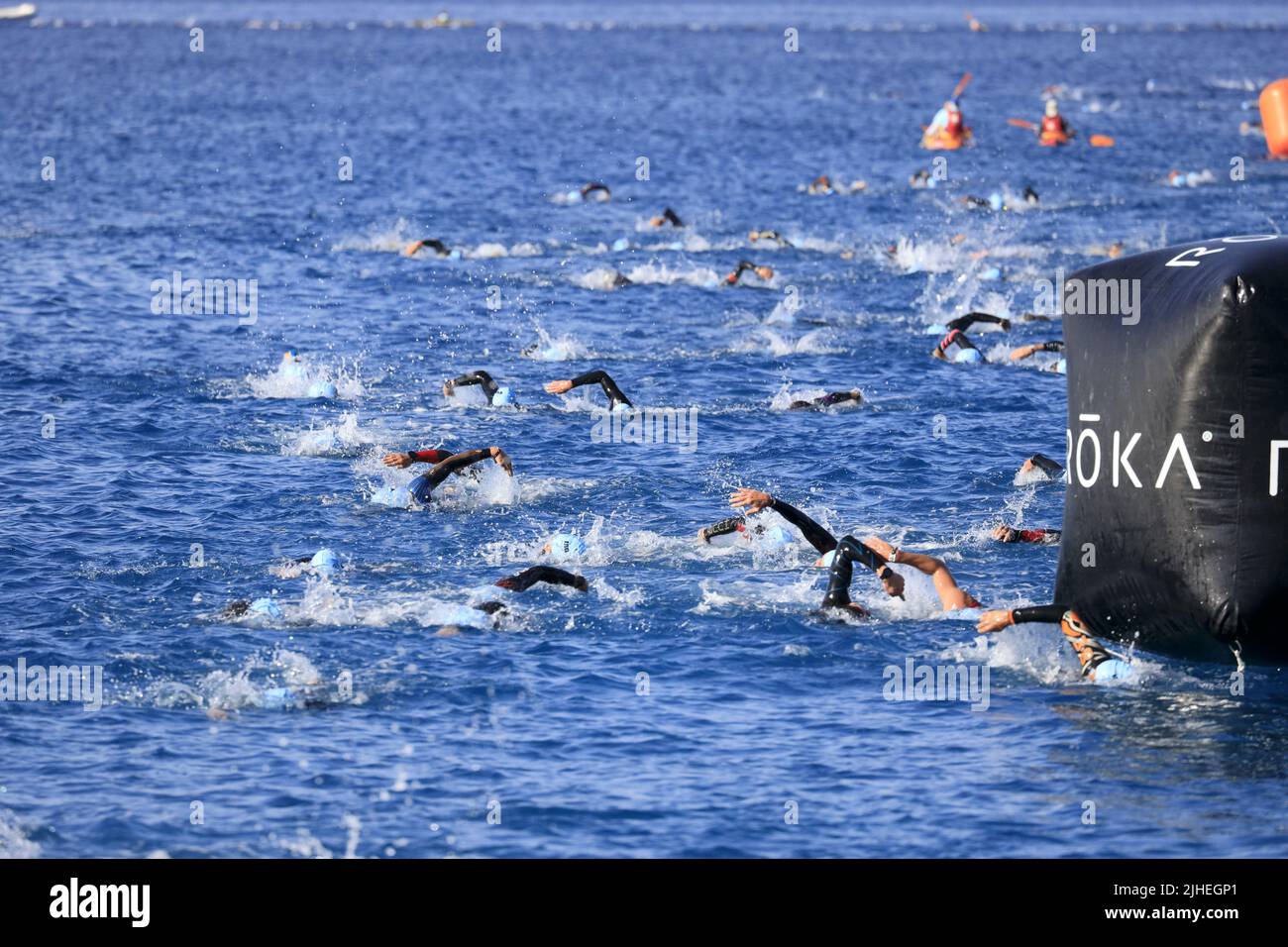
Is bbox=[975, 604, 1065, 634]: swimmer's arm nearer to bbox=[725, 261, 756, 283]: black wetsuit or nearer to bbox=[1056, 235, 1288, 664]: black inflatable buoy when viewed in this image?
bbox=[1056, 235, 1288, 664]: black inflatable buoy

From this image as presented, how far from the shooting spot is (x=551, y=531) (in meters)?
22.6

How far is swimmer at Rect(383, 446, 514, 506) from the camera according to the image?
2230 cm

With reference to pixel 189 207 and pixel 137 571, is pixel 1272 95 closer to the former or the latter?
pixel 137 571

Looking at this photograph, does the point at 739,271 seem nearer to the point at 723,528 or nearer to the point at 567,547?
the point at 723,528

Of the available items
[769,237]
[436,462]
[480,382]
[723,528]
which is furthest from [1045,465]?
[769,237]

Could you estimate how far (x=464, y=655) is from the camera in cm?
1833

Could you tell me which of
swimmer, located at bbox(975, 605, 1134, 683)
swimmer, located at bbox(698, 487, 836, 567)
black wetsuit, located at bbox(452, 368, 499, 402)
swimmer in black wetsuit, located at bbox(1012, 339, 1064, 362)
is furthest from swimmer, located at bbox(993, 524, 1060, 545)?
swimmer in black wetsuit, located at bbox(1012, 339, 1064, 362)

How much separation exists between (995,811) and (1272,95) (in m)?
13.8

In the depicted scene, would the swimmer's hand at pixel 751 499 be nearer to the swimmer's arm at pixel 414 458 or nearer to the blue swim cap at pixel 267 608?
the blue swim cap at pixel 267 608

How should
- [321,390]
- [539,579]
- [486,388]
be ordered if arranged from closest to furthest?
[539,579] → [486,388] → [321,390]

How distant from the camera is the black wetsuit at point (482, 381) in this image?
28.2 metres

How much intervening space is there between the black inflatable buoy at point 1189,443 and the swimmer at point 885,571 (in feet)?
7.49

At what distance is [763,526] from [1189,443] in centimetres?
729

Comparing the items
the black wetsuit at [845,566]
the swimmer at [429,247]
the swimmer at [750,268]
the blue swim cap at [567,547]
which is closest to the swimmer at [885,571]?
the black wetsuit at [845,566]
